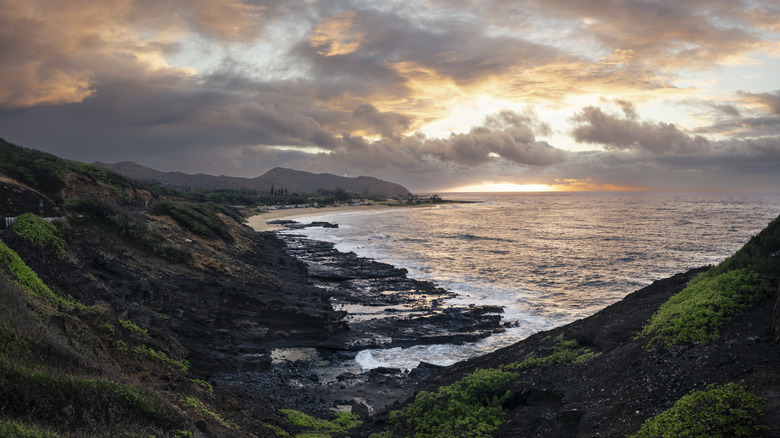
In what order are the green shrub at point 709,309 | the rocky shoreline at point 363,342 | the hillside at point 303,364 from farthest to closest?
the rocky shoreline at point 363,342
the green shrub at point 709,309
the hillside at point 303,364

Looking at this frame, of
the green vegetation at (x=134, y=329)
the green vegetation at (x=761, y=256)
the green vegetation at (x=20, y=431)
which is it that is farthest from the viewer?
the green vegetation at (x=134, y=329)

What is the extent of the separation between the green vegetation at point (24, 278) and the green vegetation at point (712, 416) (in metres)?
14.4

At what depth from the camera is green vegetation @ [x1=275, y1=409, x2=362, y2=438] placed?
11.6 meters

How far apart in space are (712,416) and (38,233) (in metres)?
21.6

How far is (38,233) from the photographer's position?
16.5 metres

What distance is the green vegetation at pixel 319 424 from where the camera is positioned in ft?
38.1

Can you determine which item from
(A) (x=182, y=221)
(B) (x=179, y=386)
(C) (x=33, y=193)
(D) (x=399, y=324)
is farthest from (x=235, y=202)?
(B) (x=179, y=386)

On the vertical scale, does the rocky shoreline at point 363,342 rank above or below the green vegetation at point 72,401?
below

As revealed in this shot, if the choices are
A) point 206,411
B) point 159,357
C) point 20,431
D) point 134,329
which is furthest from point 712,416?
point 134,329

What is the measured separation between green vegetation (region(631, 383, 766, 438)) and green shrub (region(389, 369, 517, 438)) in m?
3.74

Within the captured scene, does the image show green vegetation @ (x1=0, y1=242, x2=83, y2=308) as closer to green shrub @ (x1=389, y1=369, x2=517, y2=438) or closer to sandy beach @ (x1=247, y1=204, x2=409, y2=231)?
green shrub @ (x1=389, y1=369, x2=517, y2=438)

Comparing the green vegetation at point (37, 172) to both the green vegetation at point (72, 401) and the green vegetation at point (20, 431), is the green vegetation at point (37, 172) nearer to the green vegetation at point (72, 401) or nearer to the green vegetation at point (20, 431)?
the green vegetation at point (72, 401)

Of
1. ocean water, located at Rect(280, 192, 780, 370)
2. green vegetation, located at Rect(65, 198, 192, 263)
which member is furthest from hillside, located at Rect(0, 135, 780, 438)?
ocean water, located at Rect(280, 192, 780, 370)

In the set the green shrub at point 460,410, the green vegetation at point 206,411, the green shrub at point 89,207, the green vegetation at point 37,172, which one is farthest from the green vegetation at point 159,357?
the green vegetation at point 37,172
